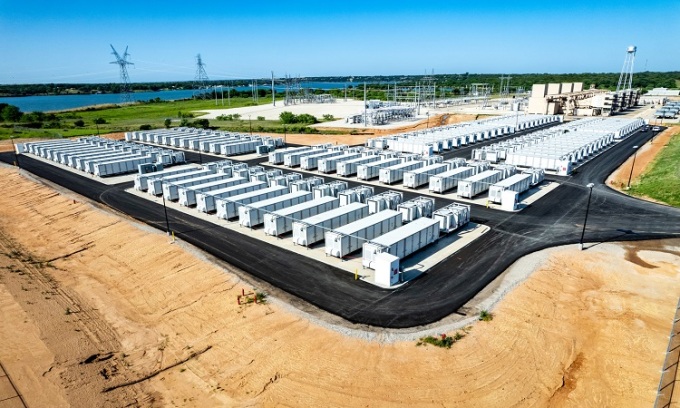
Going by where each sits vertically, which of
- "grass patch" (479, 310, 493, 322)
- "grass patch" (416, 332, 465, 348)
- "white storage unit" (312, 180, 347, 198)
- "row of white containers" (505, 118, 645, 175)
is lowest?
"grass patch" (416, 332, 465, 348)

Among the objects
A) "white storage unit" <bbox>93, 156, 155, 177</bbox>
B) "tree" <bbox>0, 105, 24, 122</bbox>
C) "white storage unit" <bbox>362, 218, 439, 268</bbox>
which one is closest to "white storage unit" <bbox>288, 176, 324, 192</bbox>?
"white storage unit" <bbox>362, 218, 439, 268</bbox>

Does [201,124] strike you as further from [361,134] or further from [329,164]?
[329,164]

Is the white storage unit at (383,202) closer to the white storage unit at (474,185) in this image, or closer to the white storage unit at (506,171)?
the white storage unit at (474,185)

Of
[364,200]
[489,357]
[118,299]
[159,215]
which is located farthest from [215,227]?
[489,357]

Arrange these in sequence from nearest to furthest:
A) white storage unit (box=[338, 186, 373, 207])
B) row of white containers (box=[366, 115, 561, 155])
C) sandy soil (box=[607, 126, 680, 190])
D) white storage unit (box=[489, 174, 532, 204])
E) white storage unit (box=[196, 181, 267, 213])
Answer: white storage unit (box=[338, 186, 373, 207]) < white storage unit (box=[196, 181, 267, 213]) < white storage unit (box=[489, 174, 532, 204]) < sandy soil (box=[607, 126, 680, 190]) < row of white containers (box=[366, 115, 561, 155])

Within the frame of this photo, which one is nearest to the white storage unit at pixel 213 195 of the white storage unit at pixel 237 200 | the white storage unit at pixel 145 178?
the white storage unit at pixel 237 200

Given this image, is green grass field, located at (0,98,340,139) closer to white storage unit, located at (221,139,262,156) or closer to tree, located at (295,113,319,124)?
tree, located at (295,113,319,124)

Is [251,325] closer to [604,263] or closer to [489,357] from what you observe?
[489,357]
